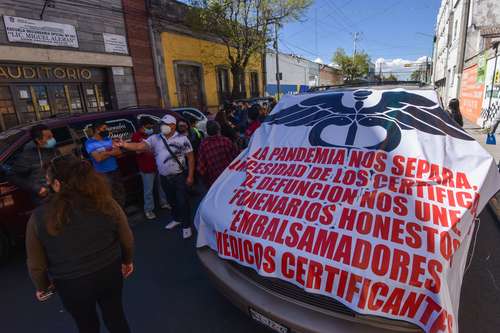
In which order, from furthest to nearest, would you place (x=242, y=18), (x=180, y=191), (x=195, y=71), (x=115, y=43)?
(x=195, y=71)
(x=242, y=18)
(x=115, y=43)
(x=180, y=191)

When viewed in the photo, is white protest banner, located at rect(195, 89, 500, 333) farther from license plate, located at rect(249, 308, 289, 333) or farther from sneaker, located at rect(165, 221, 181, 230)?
sneaker, located at rect(165, 221, 181, 230)

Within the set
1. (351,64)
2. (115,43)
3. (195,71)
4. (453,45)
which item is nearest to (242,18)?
(195,71)

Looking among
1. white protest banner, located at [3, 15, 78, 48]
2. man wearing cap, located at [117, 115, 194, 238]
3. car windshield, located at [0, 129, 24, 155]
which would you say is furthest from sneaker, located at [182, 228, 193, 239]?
white protest banner, located at [3, 15, 78, 48]

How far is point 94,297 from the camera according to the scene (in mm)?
1846

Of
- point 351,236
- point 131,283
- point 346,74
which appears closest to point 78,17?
point 131,283

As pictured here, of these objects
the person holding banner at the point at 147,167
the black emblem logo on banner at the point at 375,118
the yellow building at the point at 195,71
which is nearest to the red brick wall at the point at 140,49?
the yellow building at the point at 195,71

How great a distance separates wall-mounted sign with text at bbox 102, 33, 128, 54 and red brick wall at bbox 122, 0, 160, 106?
30cm

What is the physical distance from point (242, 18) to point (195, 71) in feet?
12.7

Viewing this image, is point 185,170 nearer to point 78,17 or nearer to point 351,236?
point 351,236

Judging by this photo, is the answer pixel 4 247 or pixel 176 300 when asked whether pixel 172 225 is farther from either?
pixel 4 247

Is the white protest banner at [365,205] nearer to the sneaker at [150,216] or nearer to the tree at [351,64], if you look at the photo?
the sneaker at [150,216]

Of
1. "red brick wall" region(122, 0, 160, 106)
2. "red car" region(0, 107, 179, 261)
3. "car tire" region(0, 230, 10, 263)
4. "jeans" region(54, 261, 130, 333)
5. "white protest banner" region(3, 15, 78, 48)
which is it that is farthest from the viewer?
"red brick wall" region(122, 0, 160, 106)

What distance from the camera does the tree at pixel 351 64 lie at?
154 feet

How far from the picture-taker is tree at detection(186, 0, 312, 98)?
12922 millimetres
